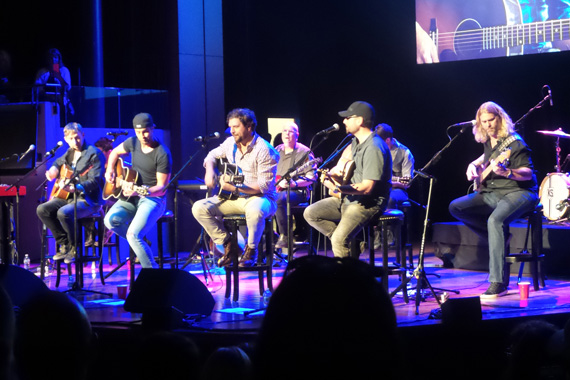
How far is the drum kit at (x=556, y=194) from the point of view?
30.8 feet

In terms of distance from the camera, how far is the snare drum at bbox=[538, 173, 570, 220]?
30.8 feet

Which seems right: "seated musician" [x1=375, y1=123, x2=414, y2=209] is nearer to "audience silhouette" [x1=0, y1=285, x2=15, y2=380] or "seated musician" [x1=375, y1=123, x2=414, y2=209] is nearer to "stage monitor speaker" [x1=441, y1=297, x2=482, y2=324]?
"stage monitor speaker" [x1=441, y1=297, x2=482, y2=324]

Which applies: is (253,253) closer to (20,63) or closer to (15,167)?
(15,167)

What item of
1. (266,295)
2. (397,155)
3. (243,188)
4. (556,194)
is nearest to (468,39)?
(556,194)

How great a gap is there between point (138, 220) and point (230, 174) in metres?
1.05

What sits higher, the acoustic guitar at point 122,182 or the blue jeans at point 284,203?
the acoustic guitar at point 122,182

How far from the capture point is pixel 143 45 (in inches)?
498

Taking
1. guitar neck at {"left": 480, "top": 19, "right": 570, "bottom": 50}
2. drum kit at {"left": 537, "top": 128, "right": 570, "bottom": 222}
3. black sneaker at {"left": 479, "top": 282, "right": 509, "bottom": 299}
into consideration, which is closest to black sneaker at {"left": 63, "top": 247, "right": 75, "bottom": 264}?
black sneaker at {"left": 479, "top": 282, "right": 509, "bottom": 299}

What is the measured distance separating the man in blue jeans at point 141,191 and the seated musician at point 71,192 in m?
0.61

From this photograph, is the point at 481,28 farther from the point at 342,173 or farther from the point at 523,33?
the point at 342,173

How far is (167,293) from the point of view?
489 cm

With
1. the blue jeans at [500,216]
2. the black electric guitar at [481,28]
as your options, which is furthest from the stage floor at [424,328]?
the black electric guitar at [481,28]

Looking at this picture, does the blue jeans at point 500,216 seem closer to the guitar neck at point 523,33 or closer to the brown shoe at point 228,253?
the brown shoe at point 228,253

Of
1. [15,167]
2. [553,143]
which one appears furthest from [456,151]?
[15,167]
